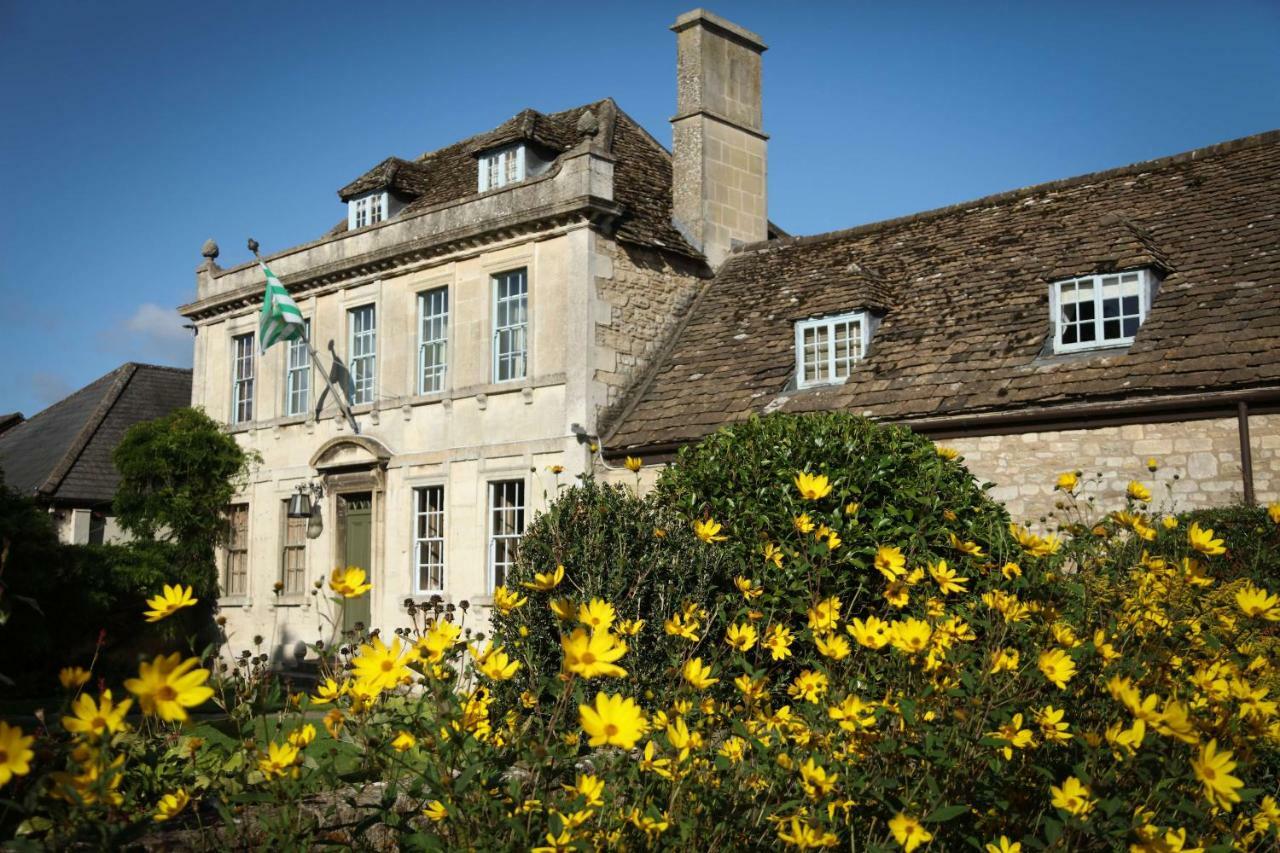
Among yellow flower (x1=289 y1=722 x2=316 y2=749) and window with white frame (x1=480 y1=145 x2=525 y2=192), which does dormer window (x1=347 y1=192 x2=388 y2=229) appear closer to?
window with white frame (x1=480 y1=145 x2=525 y2=192)

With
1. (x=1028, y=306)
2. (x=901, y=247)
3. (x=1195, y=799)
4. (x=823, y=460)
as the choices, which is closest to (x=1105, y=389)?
(x=1028, y=306)

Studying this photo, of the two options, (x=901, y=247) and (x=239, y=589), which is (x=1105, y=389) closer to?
(x=901, y=247)

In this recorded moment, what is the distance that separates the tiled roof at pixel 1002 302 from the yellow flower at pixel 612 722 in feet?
36.1

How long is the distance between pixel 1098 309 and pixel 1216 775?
11.6 m

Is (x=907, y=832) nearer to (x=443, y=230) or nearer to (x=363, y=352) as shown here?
(x=443, y=230)

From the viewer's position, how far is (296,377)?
2245 cm

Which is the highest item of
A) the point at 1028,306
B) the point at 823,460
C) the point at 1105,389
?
the point at 1028,306

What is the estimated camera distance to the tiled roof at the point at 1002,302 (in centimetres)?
1316

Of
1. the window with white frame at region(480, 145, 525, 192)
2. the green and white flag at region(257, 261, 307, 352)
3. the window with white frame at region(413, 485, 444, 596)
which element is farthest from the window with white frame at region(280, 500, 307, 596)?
the window with white frame at region(480, 145, 525, 192)

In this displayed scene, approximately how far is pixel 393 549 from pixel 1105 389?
11.4 meters

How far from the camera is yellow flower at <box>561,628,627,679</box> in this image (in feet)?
9.43

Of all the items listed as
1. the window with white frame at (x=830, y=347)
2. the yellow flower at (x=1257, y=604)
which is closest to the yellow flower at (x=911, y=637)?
the yellow flower at (x=1257, y=604)

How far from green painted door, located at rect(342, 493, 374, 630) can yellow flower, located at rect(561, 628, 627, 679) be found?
58.7 ft

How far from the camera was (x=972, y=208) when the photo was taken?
705 inches
